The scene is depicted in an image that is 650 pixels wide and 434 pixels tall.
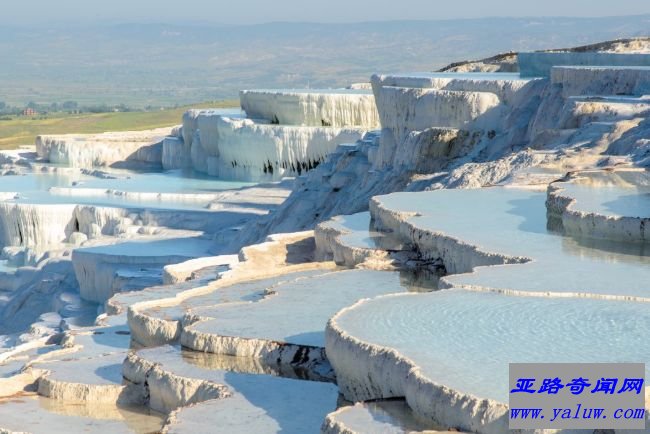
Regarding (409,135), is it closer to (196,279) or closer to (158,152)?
(196,279)

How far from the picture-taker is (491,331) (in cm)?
645

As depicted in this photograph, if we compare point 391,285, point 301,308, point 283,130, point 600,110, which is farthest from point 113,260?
point 301,308

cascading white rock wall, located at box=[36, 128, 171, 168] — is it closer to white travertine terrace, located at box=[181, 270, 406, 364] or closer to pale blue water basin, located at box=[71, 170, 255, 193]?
pale blue water basin, located at box=[71, 170, 255, 193]

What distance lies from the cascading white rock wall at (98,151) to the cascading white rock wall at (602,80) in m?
16.4

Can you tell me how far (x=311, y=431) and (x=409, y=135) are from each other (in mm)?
10390

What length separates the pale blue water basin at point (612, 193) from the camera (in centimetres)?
921

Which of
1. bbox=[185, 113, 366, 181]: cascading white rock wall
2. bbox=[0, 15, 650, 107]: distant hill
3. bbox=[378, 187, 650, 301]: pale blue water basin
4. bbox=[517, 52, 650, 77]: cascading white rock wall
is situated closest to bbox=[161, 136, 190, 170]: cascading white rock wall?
bbox=[185, 113, 366, 181]: cascading white rock wall

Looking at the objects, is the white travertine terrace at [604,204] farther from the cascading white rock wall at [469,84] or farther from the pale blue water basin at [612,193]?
the cascading white rock wall at [469,84]

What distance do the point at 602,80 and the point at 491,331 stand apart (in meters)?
8.92

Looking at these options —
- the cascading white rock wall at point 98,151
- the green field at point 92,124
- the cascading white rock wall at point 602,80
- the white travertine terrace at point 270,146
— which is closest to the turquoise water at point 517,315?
the cascading white rock wall at point 602,80

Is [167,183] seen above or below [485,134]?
below

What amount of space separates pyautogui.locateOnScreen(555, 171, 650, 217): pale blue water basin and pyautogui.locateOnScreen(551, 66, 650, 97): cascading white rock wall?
4.30 meters

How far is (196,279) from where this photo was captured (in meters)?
10.7

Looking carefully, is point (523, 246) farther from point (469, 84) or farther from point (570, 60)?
point (570, 60)
